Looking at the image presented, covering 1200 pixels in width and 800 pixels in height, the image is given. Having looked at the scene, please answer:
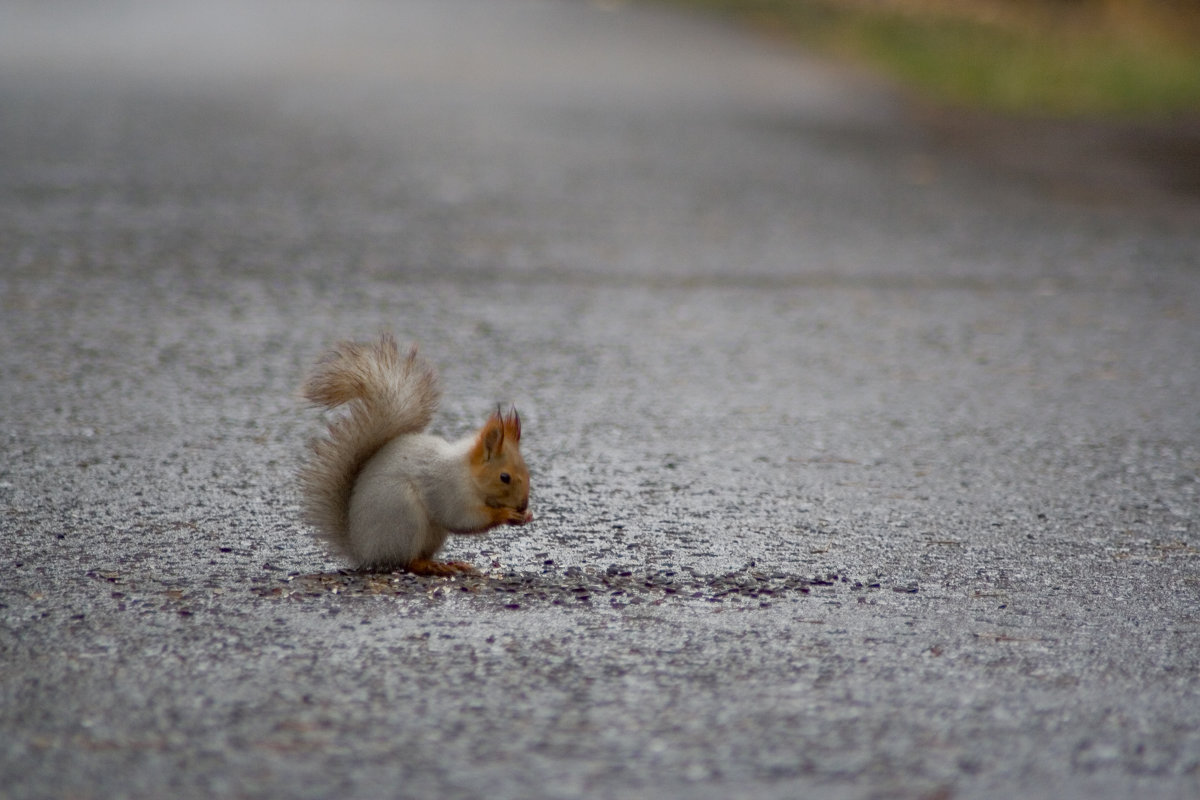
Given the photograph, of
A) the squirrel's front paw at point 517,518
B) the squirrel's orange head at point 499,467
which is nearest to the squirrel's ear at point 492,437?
the squirrel's orange head at point 499,467

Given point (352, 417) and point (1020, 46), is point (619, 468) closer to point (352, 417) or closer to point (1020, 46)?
point (352, 417)

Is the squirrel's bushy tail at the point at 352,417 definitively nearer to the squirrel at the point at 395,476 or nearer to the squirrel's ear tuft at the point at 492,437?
the squirrel at the point at 395,476

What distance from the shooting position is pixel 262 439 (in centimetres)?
436

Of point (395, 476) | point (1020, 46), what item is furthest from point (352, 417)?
point (1020, 46)

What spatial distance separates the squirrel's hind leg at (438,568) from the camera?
322cm

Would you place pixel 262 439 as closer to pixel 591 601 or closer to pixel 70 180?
pixel 591 601

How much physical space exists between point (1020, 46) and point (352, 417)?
13103 millimetres

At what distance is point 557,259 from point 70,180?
3.07 m

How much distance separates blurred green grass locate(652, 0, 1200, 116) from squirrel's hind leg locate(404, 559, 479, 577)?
9404 millimetres

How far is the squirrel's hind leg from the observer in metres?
3.22

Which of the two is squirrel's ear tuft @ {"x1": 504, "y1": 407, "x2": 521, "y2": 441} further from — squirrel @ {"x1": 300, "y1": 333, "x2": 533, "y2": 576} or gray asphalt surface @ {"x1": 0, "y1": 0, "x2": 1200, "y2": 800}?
gray asphalt surface @ {"x1": 0, "y1": 0, "x2": 1200, "y2": 800}

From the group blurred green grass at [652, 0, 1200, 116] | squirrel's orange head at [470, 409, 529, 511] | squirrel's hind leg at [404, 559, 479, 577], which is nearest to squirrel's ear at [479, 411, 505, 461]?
squirrel's orange head at [470, 409, 529, 511]

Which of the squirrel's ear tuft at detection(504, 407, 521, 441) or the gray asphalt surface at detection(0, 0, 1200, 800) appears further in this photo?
the squirrel's ear tuft at detection(504, 407, 521, 441)

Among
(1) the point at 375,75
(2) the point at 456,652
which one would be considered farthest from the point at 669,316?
(1) the point at 375,75
